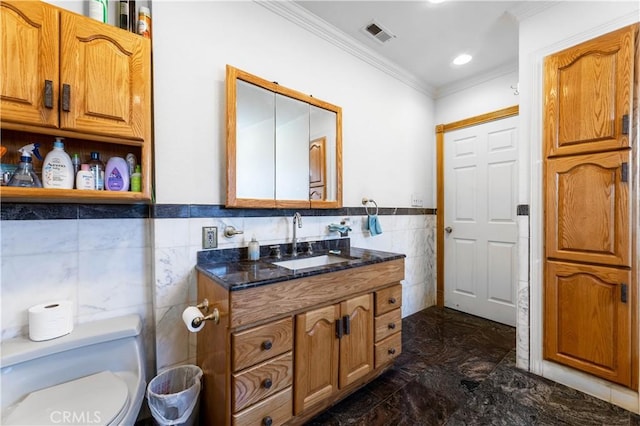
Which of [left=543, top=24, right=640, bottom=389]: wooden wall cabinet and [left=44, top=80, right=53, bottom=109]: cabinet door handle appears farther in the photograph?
[left=543, top=24, right=640, bottom=389]: wooden wall cabinet

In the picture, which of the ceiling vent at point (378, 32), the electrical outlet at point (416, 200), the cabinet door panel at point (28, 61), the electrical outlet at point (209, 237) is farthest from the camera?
the electrical outlet at point (416, 200)

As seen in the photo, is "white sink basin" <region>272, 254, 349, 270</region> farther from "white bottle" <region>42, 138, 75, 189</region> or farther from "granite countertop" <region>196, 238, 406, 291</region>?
"white bottle" <region>42, 138, 75, 189</region>

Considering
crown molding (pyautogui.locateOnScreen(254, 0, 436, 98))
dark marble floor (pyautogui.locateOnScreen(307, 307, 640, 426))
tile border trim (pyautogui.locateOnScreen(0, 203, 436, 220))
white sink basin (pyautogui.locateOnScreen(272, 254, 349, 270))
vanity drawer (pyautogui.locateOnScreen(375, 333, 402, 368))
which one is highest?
crown molding (pyautogui.locateOnScreen(254, 0, 436, 98))

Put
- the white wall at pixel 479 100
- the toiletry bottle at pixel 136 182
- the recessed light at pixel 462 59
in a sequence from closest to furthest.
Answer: the toiletry bottle at pixel 136 182 < the recessed light at pixel 462 59 < the white wall at pixel 479 100

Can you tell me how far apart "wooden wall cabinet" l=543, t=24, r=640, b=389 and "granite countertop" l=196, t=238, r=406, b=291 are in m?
1.06

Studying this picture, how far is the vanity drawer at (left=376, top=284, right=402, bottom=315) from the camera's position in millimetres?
1757

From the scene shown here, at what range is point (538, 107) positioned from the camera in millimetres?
1849

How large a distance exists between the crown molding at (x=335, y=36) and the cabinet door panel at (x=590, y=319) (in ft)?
6.84

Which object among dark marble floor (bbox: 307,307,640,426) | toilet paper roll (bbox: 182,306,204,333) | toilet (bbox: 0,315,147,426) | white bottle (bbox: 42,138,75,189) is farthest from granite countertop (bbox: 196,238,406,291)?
dark marble floor (bbox: 307,307,640,426)

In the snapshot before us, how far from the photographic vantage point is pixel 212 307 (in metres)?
1.28

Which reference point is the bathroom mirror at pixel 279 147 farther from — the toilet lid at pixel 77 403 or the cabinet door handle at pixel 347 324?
the toilet lid at pixel 77 403

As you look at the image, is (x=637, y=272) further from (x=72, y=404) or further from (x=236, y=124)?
(x=72, y=404)

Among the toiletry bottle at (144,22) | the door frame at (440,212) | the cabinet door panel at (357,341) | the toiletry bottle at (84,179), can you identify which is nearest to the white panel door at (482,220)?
→ the door frame at (440,212)

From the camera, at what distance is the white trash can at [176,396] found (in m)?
1.20
